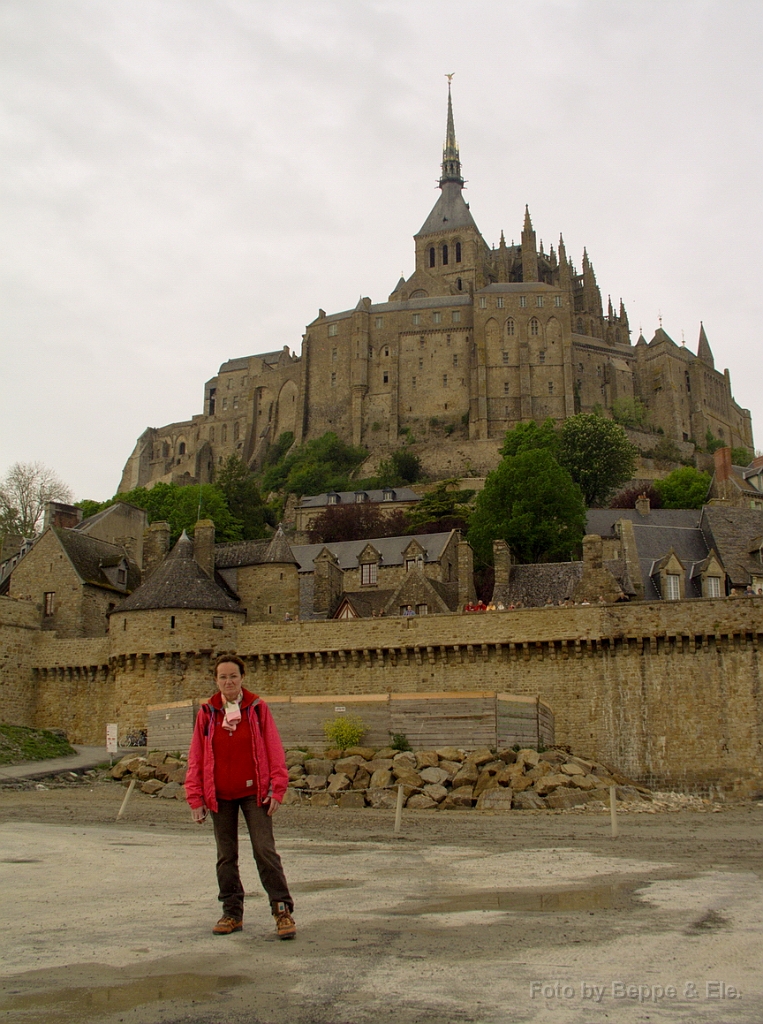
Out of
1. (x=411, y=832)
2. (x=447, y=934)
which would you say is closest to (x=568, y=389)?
(x=411, y=832)

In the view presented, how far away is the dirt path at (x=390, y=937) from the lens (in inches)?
271

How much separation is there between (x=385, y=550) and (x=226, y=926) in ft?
163

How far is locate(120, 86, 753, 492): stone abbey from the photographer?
111m

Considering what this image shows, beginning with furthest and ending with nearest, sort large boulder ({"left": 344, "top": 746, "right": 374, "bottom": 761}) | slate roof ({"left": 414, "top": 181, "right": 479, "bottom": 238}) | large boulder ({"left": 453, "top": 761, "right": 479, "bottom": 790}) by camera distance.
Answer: slate roof ({"left": 414, "top": 181, "right": 479, "bottom": 238}), large boulder ({"left": 344, "top": 746, "right": 374, "bottom": 761}), large boulder ({"left": 453, "top": 761, "right": 479, "bottom": 790})

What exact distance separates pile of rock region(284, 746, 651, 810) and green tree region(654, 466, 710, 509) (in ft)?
175

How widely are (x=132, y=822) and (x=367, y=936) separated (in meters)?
14.1

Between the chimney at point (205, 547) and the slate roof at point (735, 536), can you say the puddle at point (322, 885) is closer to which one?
the chimney at point (205, 547)

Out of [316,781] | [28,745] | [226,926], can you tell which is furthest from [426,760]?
[226,926]

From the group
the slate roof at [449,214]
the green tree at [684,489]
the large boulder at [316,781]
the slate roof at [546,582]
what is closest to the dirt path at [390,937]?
the large boulder at [316,781]

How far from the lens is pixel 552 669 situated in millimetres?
34406

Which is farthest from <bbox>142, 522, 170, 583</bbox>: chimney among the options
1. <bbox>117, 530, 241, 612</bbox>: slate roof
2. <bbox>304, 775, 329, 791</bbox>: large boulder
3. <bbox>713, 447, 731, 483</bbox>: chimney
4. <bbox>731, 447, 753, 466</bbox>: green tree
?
<bbox>731, 447, 753, 466</bbox>: green tree

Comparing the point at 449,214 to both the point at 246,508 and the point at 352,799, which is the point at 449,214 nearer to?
the point at 246,508

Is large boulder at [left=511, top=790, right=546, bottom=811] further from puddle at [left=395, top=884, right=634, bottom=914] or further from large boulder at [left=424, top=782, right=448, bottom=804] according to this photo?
puddle at [left=395, top=884, right=634, bottom=914]

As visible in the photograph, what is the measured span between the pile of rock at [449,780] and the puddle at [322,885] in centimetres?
1355
